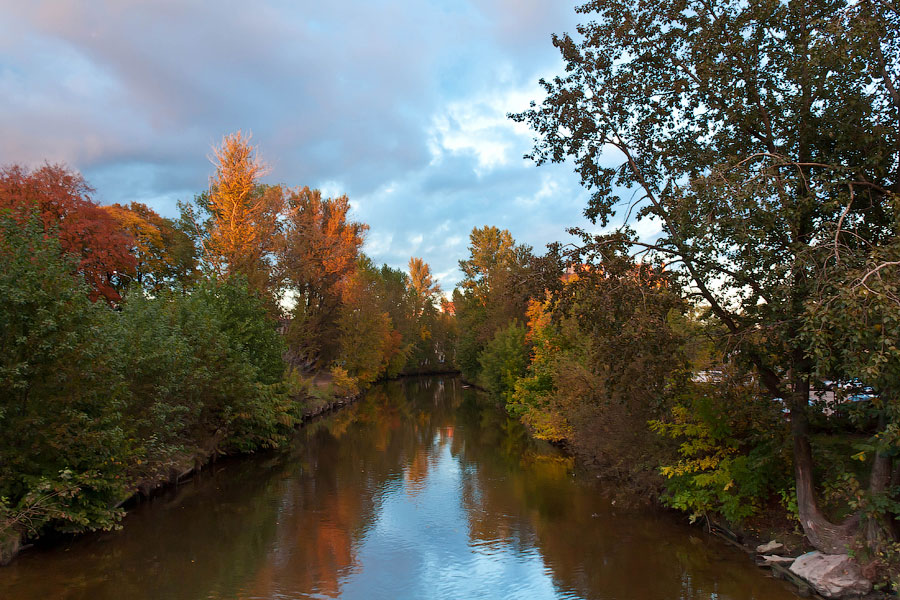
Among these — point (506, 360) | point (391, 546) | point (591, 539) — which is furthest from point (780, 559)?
point (506, 360)

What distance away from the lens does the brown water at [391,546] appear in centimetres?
947

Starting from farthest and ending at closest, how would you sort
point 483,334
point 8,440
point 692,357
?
1. point 483,334
2. point 692,357
3. point 8,440

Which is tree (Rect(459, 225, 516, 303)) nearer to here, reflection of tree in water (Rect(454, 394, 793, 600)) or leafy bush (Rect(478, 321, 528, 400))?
leafy bush (Rect(478, 321, 528, 400))

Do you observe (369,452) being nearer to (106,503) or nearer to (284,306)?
(106,503)

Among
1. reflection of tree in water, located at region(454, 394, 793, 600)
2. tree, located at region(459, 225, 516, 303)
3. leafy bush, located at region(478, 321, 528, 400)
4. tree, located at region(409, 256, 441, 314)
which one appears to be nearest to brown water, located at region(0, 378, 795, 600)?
reflection of tree in water, located at region(454, 394, 793, 600)

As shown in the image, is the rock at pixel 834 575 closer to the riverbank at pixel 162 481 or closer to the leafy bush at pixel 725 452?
the leafy bush at pixel 725 452

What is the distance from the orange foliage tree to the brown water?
11578 mm

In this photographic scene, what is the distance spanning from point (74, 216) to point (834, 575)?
2657cm

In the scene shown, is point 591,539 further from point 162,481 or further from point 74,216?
point 74,216

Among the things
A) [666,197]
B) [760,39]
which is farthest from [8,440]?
[760,39]

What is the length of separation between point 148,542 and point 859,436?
14.6 metres

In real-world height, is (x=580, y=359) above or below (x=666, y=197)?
below

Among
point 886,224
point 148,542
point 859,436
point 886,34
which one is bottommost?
point 148,542

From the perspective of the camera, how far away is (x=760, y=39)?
999cm
